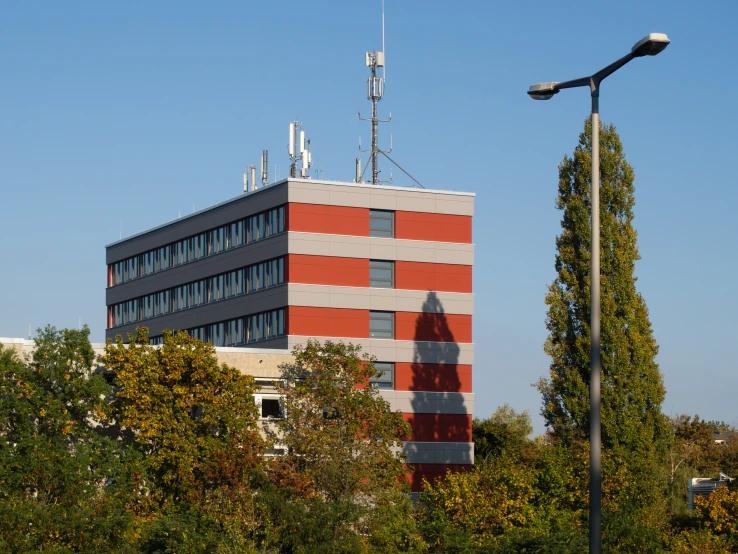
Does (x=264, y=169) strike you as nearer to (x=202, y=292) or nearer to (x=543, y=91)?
(x=202, y=292)

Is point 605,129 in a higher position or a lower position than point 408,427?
higher

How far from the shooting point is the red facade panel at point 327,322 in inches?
2867

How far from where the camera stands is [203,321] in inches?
3191

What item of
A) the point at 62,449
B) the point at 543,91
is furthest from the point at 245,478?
the point at 543,91

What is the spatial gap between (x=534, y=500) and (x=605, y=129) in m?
22.8

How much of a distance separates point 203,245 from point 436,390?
18488 millimetres

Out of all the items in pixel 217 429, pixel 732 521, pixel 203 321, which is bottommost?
pixel 732 521

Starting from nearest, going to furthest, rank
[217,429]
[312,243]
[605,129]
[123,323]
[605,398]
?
[217,429], [605,398], [605,129], [312,243], [123,323]

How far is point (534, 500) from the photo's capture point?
5581cm

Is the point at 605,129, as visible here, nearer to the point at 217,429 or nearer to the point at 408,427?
the point at 408,427

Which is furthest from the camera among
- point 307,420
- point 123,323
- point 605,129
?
point 123,323

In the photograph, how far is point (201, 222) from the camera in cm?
8256

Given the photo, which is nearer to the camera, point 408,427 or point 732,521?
point 732,521

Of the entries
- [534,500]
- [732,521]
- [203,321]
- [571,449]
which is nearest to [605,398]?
[571,449]
